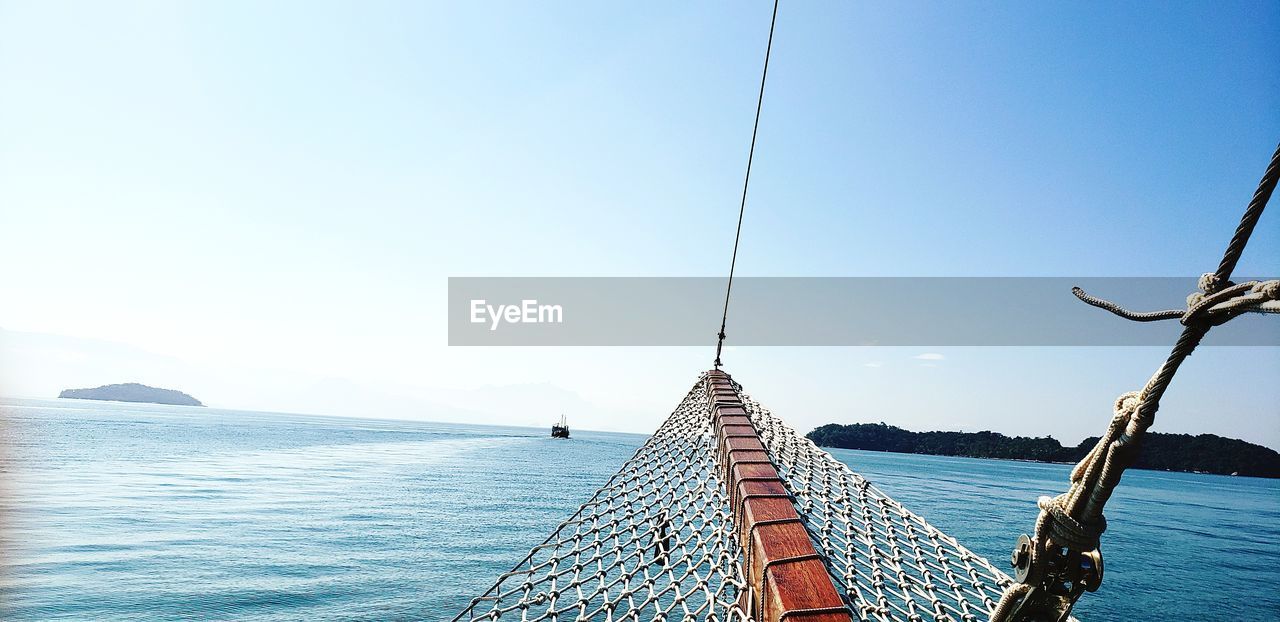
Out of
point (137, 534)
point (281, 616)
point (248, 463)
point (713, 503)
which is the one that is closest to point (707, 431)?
point (713, 503)

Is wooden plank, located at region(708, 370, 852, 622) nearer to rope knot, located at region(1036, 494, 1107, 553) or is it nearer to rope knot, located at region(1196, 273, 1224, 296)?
rope knot, located at region(1036, 494, 1107, 553)

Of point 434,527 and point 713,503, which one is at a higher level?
point 713,503

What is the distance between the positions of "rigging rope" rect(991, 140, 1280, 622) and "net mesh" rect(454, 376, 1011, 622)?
1229 mm

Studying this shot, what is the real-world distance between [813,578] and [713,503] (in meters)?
1.51

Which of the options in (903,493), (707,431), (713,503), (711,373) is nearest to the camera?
(713,503)

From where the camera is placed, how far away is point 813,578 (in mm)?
2000

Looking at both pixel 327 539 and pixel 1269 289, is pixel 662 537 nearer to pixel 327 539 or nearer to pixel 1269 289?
pixel 1269 289

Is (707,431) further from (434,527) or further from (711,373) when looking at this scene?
(434,527)

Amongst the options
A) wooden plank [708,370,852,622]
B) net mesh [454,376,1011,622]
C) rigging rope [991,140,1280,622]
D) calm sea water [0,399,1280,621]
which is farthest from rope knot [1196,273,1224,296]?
calm sea water [0,399,1280,621]

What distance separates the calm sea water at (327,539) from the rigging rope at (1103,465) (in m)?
4.68

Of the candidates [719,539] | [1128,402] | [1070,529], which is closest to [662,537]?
[719,539]

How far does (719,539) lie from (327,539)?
1875 centimetres

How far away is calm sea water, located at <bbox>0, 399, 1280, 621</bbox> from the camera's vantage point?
40.2 feet

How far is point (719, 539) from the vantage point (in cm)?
289
